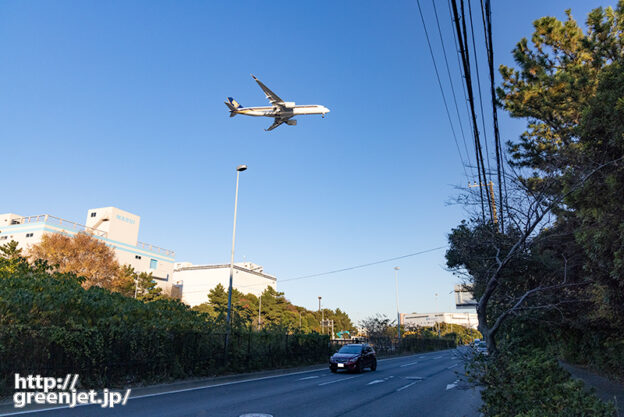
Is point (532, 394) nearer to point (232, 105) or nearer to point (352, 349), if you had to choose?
point (352, 349)

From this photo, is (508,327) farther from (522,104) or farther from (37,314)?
(37,314)

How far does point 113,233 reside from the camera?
230 ft

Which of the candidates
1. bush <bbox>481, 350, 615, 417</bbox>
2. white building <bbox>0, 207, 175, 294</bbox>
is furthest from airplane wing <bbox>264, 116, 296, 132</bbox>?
white building <bbox>0, 207, 175, 294</bbox>

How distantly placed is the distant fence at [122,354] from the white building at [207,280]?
83.9m

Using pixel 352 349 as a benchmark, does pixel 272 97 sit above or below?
above

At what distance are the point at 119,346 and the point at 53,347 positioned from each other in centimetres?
200

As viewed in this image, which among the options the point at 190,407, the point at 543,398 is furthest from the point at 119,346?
the point at 543,398

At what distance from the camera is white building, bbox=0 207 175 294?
60594 millimetres

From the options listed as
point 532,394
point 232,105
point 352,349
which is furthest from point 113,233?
point 532,394

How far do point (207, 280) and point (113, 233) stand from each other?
38.8m

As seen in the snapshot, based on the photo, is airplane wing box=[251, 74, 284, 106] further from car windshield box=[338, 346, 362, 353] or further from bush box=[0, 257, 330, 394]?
car windshield box=[338, 346, 362, 353]

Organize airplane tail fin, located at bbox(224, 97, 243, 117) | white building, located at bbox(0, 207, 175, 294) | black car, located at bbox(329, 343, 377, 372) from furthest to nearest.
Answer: white building, located at bbox(0, 207, 175, 294) → airplane tail fin, located at bbox(224, 97, 243, 117) → black car, located at bbox(329, 343, 377, 372)

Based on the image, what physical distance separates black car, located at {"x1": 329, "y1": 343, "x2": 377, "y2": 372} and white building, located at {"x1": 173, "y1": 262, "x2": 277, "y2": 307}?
3232 inches

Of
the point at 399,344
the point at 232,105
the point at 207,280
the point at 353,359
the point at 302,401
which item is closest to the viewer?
the point at 302,401
